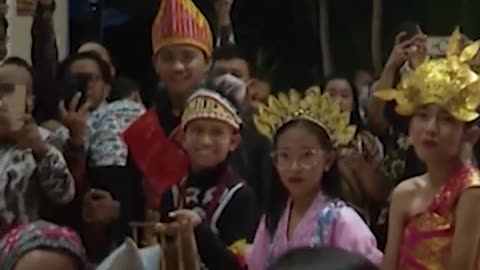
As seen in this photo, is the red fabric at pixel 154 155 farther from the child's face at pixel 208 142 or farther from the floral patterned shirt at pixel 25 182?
the floral patterned shirt at pixel 25 182

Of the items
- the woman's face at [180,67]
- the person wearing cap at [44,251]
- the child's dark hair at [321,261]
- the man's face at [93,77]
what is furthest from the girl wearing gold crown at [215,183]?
the child's dark hair at [321,261]

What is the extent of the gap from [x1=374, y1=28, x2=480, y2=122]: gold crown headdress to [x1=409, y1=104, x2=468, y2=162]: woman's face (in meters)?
0.02

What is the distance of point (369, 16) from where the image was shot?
32.2ft

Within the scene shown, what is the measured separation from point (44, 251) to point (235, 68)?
2.69m

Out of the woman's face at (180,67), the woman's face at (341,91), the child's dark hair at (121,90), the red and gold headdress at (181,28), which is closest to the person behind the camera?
the woman's face at (180,67)

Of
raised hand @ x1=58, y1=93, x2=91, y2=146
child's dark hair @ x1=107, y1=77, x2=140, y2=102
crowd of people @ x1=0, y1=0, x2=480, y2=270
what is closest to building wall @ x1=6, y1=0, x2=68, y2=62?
child's dark hair @ x1=107, y1=77, x2=140, y2=102

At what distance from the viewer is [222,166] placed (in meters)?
4.05

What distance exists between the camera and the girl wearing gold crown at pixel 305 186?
375cm

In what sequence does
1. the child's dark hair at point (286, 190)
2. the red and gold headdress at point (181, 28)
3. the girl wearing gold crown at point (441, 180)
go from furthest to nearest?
1. the red and gold headdress at point (181, 28)
2. the child's dark hair at point (286, 190)
3. the girl wearing gold crown at point (441, 180)

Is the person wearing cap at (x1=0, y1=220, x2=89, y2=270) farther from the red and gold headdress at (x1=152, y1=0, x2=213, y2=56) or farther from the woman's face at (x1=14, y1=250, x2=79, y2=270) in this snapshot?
the red and gold headdress at (x1=152, y1=0, x2=213, y2=56)

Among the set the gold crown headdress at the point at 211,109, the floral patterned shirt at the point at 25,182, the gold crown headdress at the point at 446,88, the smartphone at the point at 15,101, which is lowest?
the floral patterned shirt at the point at 25,182

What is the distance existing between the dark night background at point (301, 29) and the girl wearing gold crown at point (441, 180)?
4.76 m

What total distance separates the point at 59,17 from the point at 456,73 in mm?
5016

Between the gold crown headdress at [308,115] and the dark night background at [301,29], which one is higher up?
the gold crown headdress at [308,115]
